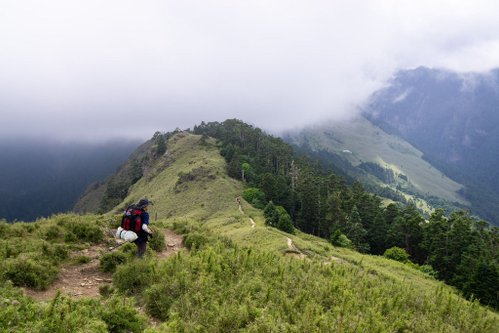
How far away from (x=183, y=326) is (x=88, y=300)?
3.34 m

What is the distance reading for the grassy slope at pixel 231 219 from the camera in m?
20.8

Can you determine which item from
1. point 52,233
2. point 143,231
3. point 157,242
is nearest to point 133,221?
point 143,231

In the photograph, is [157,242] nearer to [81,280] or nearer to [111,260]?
[111,260]

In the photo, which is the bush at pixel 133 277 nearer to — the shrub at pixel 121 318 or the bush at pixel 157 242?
Result: the shrub at pixel 121 318

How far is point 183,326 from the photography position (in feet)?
36.6

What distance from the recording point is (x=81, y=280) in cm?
1509

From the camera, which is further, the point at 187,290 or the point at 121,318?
the point at 187,290

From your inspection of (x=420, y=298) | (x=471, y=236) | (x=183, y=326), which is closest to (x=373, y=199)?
(x=471, y=236)

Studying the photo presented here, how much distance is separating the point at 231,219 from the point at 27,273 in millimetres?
A: 54579

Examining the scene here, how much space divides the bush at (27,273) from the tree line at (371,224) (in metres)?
49.5

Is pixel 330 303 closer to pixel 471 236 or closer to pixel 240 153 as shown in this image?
pixel 471 236

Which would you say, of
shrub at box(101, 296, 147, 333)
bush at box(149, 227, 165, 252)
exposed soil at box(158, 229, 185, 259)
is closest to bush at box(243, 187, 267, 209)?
exposed soil at box(158, 229, 185, 259)

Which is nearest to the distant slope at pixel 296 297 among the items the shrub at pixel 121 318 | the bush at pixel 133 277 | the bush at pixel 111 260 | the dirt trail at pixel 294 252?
the bush at pixel 133 277

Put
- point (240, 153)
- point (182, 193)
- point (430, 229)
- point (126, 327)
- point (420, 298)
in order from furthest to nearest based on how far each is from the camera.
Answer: point (240, 153) < point (182, 193) < point (430, 229) < point (420, 298) < point (126, 327)
